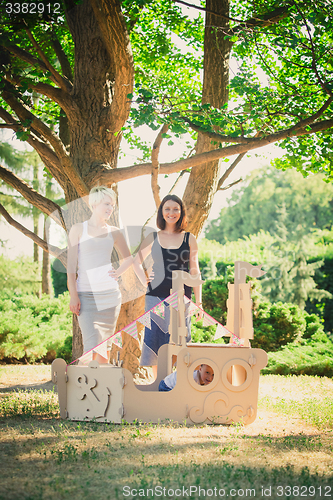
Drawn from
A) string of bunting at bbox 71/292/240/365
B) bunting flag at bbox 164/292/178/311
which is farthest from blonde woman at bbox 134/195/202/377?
bunting flag at bbox 164/292/178/311

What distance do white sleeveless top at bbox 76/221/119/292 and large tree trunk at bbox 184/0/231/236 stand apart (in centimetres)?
212

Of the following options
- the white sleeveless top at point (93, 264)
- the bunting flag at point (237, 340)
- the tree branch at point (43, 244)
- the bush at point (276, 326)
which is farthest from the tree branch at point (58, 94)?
the bush at point (276, 326)

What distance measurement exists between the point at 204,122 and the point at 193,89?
3.40 m

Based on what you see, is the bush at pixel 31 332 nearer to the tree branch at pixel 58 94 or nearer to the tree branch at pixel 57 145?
the tree branch at pixel 57 145

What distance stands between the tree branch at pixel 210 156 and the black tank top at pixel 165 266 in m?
1.20

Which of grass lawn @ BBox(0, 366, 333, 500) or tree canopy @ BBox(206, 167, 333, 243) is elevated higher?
tree canopy @ BBox(206, 167, 333, 243)

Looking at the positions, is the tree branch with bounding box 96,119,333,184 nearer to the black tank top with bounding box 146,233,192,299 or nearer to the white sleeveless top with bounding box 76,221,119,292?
the black tank top with bounding box 146,233,192,299

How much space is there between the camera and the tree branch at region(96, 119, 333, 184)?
446 cm

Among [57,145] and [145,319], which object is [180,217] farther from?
[57,145]

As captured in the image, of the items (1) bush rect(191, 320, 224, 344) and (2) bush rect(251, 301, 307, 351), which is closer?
(1) bush rect(191, 320, 224, 344)

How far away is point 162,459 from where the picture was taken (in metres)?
2.30

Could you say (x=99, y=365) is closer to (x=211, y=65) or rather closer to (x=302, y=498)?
(x=302, y=498)

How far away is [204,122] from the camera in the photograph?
436cm

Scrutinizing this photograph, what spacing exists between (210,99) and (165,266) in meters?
2.90
